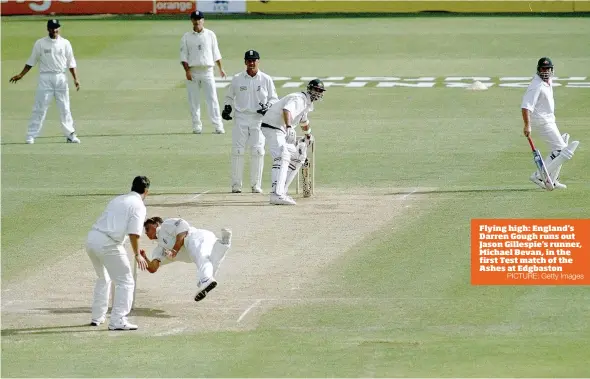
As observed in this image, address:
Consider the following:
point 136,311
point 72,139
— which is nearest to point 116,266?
point 136,311

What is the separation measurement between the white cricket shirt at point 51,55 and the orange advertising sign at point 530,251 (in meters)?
10.5

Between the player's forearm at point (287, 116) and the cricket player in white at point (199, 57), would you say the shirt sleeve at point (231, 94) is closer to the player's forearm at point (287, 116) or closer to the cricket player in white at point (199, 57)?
the player's forearm at point (287, 116)

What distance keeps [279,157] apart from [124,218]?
20.3 feet

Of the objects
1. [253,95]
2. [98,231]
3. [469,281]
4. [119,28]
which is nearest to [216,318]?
[98,231]

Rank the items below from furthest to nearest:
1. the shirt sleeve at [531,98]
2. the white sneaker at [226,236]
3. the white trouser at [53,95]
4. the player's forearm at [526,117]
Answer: the white trouser at [53,95]
the shirt sleeve at [531,98]
the player's forearm at [526,117]
the white sneaker at [226,236]

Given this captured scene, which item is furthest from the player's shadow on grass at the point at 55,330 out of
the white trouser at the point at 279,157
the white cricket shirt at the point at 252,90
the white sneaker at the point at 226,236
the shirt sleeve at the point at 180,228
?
the white cricket shirt at the point at 252,90

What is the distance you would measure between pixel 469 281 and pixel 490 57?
22486mm

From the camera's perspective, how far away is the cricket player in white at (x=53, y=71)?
2608 centimetres

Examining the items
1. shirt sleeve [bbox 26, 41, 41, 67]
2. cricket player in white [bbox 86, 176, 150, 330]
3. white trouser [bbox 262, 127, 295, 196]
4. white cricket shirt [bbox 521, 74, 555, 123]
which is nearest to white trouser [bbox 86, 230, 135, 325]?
cricket player in white [bbox 86, 176, 150, 330]

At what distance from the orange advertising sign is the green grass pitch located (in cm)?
27

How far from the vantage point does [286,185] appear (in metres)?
20.1

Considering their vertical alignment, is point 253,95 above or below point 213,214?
above

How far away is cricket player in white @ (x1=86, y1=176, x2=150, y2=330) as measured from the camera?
13.7m

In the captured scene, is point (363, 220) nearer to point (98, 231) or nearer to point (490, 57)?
point (98, 231)
